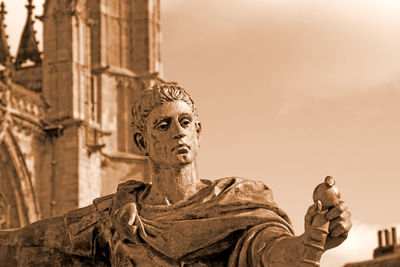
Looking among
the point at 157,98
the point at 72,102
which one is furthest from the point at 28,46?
the point at 157,98

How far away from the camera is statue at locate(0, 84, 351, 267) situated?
521cm

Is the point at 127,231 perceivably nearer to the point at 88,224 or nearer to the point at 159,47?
the point at 88,224

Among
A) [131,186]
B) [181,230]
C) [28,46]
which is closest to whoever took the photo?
[181,230]

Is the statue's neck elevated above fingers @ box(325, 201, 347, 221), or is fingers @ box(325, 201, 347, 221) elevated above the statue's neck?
the statue's neck

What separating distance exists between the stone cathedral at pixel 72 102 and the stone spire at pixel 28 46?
3cm

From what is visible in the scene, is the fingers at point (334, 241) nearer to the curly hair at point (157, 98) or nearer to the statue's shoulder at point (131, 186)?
the curly hair at point (157, 98)

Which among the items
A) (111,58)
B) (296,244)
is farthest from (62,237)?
(111,58)

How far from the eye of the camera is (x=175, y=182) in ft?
17.8

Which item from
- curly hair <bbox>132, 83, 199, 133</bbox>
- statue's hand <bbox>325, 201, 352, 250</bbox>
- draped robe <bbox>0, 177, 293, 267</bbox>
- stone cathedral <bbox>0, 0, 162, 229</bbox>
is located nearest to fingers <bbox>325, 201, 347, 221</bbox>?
statue's hand <bbox>325, 201, 352, 250</bbox>

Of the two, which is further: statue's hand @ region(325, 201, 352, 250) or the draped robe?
the draped robe

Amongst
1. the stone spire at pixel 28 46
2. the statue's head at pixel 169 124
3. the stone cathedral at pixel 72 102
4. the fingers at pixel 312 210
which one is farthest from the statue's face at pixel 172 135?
the stone spire at pixel 28 46

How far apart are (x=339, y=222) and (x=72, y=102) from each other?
38.5 meters

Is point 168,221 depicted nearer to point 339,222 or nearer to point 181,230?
point 181,230

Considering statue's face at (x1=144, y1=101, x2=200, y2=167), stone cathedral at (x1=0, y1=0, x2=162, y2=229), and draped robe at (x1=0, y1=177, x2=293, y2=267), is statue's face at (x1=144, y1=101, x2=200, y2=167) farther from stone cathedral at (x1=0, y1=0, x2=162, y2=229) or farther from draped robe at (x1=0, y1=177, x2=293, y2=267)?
stone cathedral at (x1=0, y1=0, x2=162, y2=229)
